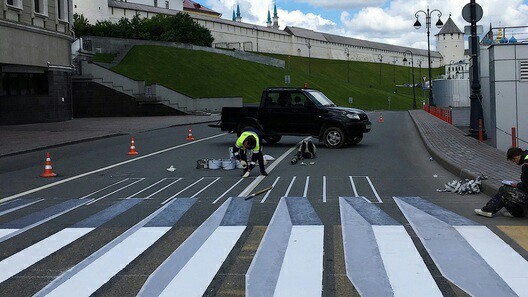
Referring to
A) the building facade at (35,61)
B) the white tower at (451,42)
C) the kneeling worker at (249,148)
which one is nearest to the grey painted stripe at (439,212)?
the kneeling worker at (249,148)

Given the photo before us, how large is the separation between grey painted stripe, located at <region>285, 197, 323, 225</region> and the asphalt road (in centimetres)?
2

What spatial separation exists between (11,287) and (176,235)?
262cm

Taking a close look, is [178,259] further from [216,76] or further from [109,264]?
[216,76]

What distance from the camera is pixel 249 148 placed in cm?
1439

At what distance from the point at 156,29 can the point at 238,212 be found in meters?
94.3

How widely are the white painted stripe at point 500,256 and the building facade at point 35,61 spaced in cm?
3010

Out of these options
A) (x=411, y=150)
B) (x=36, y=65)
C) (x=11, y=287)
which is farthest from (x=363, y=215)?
(x=36, y=65)

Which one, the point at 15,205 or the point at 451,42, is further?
the point at 451,42

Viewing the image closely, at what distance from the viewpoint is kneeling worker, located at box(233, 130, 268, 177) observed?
1434 centimetres

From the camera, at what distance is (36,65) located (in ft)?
123

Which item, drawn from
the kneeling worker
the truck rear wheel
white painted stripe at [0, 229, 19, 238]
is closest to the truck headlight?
the truck rear wheel

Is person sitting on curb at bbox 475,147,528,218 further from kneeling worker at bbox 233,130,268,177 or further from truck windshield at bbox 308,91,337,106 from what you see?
truck windshield at bbox 308,91,337,106

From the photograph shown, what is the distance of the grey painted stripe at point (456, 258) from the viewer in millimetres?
5961

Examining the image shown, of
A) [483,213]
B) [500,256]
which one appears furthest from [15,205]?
[500,256]
